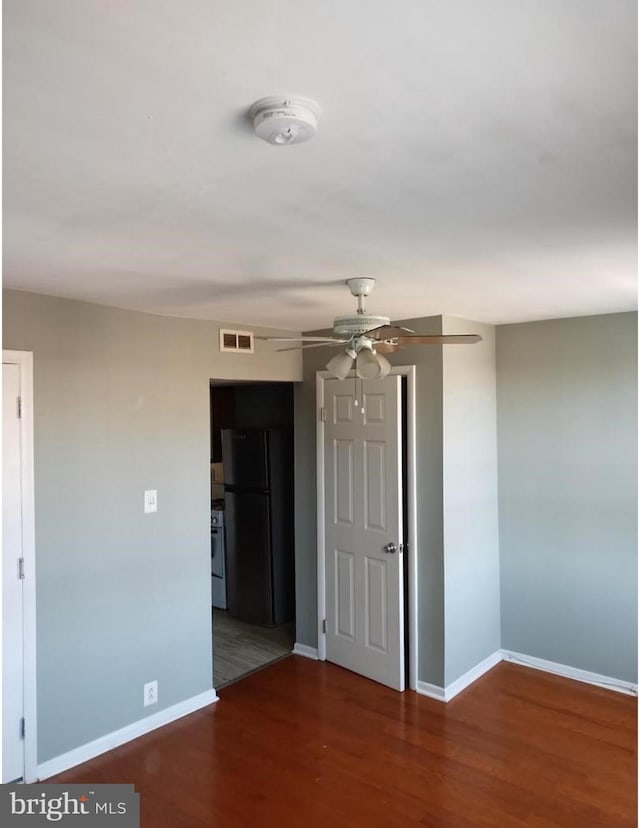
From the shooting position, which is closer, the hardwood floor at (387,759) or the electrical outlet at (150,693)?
the hardwood floor at (387,759)

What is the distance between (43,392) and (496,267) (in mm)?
→ 2221

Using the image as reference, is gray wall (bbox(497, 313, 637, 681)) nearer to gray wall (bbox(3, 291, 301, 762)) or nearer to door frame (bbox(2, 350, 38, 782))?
gray wall (bbox(3, 291, 301, 762))

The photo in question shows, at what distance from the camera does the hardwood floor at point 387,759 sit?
2830mm

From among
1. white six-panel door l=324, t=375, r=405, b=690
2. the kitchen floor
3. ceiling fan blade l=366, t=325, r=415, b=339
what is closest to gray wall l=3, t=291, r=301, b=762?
the kitchen floor

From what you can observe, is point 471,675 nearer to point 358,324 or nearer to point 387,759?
point 387,759

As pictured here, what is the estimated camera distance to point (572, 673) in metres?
4.20

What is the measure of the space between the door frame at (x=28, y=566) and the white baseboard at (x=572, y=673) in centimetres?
312

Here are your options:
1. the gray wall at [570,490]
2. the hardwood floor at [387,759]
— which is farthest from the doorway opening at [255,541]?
the gray wall at [570,490]

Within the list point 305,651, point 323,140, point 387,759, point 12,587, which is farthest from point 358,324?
point 305,651

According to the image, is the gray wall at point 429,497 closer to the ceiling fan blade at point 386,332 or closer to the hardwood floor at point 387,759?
the hardwood floor at point 387,759

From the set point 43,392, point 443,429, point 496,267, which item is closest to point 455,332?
point 443,429

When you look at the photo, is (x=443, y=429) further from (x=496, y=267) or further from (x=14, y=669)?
(x=14, y=669)

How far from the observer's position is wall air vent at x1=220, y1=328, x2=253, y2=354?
3970mm

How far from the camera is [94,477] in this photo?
3.30 meters
